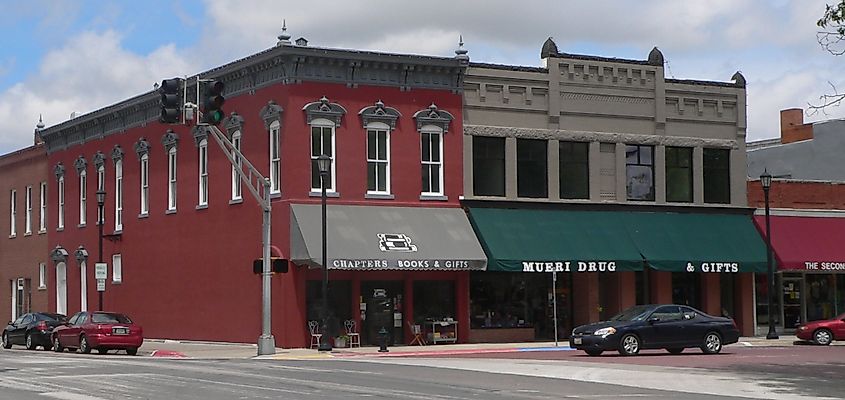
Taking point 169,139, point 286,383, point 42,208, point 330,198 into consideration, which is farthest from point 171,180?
point 286,383

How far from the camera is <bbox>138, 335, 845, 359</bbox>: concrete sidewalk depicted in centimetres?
3619

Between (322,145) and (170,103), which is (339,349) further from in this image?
(170,103)

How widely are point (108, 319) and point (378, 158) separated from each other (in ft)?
32.4

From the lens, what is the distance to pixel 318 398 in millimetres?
19891

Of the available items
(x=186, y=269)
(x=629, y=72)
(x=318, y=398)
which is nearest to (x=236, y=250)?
(x=186, y=269)

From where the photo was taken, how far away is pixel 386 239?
3972cm

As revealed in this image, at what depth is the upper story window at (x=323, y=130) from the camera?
39916mm

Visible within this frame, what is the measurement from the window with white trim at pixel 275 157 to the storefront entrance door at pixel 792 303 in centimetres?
2100

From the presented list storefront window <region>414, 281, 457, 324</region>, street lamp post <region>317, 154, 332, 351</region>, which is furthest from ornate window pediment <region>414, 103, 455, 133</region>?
street lamp post <region>317, 154, 332, 351</region>

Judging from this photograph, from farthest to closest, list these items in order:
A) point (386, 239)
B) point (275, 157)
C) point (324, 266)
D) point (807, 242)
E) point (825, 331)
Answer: point (807, 242) < point (825, 331) < point (275, 157) < point (386, 239) < point (324, 266)

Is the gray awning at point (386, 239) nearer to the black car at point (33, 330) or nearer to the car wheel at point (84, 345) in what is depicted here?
the car wheel at point (84, 345)

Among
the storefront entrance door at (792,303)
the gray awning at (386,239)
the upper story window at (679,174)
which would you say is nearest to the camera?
the gray awning at (386,239)

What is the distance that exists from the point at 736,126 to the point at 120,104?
23743 mm

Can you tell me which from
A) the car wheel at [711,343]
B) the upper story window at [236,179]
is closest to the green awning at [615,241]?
the car wheel at [711,343]
